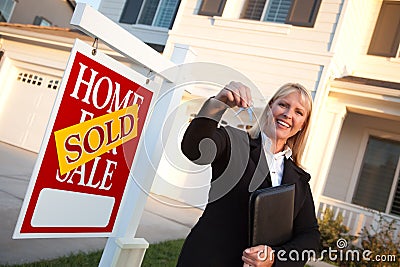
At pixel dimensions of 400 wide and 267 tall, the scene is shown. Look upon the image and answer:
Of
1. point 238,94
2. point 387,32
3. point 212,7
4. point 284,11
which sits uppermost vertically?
A: point 387,32

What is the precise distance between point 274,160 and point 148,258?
247 centimetres

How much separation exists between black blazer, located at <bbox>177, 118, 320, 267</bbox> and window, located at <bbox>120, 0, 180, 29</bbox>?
9161 mm

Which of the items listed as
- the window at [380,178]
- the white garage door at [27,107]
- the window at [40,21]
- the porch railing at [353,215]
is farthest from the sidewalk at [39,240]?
the window at [40,21]

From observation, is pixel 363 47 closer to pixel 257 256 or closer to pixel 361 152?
pixel 361 152

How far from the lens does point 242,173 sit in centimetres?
115

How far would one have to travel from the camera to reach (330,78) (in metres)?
6.80

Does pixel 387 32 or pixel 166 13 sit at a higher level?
pixel 387 32

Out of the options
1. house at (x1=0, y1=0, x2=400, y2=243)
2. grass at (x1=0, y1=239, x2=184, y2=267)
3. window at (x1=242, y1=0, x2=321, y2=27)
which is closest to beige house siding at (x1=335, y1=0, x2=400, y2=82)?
house at (x1=0, y1=0, x2=400, y2=243)

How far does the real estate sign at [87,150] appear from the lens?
4.07ft

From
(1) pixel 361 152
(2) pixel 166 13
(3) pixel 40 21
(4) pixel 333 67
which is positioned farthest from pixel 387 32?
(3) pixel 40 21

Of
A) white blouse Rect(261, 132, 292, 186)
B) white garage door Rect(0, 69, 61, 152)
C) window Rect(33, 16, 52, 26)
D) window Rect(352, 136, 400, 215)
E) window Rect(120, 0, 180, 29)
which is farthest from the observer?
window Rect(33, 16, 52, 26)

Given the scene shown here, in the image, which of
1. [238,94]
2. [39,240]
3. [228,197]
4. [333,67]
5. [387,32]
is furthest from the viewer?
[387,32]

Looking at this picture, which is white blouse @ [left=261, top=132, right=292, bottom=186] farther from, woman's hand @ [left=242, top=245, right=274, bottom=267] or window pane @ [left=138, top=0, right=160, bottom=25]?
window pane @ [left=138, top=0, right=160, bottom=25]

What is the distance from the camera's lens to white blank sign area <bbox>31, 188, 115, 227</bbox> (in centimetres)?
129
